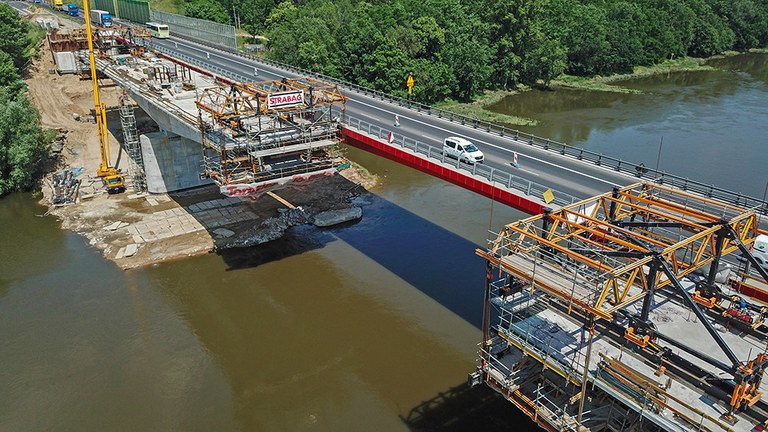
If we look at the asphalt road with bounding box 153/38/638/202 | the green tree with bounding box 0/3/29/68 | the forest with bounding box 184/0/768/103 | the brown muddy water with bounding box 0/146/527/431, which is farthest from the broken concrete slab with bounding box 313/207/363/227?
the green tree with bounding box 0/3/29/68

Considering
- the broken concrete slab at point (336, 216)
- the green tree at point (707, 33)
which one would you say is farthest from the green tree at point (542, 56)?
the broken concrete slab at point (336, 216)

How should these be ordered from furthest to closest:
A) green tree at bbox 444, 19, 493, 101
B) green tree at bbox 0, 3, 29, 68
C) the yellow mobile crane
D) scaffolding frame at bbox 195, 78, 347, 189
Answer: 1. green tree at bbox 444, 19, 493, 101
2. green tree at bbox 0, 3, 29, 68
3. the yellow mobile crane
4. scaffolding frame at bbox 195, 78, 347, 189

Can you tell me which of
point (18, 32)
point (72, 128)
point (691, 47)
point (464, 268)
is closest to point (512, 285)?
point (464, 268)

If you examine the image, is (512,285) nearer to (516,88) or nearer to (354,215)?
(354,215)

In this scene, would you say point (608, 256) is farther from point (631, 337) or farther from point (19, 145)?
point (19, 145)

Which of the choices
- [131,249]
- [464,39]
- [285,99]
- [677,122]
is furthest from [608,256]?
[464,39]

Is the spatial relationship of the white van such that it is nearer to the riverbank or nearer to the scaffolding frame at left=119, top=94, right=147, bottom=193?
the scaffolding frame at left=119, top=94, right=147, bottom=193

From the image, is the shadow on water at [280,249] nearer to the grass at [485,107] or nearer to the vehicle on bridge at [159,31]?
the grass at [485,107]
